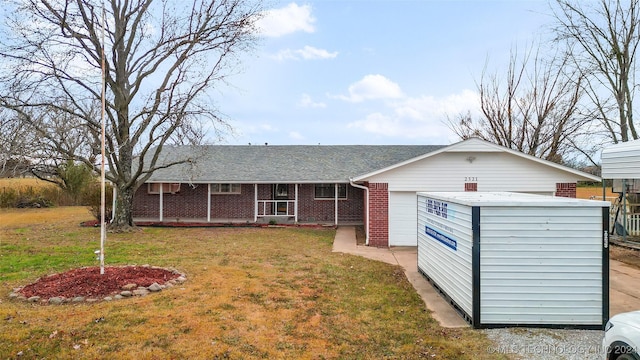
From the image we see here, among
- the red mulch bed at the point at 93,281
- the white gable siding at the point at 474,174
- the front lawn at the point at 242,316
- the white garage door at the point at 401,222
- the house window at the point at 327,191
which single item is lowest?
the front lawn at the point at 242,316

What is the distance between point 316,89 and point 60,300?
47.7ft

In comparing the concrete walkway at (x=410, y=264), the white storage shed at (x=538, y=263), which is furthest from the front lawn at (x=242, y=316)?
the white storage shed at (x=538, y=263)

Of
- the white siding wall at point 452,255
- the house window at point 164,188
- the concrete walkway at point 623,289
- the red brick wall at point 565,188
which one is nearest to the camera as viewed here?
the white siding wall at point 452,255

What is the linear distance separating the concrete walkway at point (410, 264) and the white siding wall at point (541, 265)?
0.59 metres

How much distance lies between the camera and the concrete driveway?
5.87 meters

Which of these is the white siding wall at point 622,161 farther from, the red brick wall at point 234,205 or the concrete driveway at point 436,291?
the red brick wall at point 234,205

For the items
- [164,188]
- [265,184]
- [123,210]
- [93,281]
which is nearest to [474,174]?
[265,184]

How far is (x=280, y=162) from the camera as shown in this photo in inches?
762

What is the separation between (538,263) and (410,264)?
14.7ft

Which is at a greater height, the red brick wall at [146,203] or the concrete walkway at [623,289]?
the red brick wall at [146,203]

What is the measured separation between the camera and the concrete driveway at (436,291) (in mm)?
5867

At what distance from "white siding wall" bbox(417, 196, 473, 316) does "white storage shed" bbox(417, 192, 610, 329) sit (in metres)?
0.12

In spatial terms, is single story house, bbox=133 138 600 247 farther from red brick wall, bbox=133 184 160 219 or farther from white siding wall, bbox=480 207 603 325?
white siding wall, bbox=480 207 603 325

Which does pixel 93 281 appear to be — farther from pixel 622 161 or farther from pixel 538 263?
pixel 622 161
